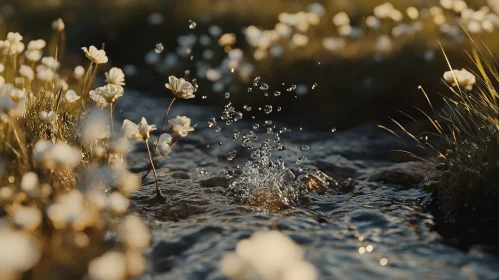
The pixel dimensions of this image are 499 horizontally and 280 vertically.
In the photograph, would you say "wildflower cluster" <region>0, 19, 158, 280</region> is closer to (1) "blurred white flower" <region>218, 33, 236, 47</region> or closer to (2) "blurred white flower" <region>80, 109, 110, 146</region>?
(2) "blurred white flower" <region>80, 109, 110, 146</region>

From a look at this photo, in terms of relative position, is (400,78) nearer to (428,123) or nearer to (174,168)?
(428,123)

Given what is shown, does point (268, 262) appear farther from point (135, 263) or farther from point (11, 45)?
point (11, 45)

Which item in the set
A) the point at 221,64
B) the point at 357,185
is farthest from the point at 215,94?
the point at 357,185

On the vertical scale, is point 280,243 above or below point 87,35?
below

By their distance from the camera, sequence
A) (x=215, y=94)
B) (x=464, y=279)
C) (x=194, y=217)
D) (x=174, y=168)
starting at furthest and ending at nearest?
(x=215, y=94) < (x=174, y=168) < (x=194, y=217) < (x=464, y=279)

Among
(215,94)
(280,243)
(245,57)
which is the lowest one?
(280,243)

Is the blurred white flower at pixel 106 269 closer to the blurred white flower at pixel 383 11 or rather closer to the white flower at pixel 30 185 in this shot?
the white flower at pixel 30 185

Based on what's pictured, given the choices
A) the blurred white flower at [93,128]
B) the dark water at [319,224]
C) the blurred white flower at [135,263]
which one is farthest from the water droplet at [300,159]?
the blurred white flower at [135,263]
